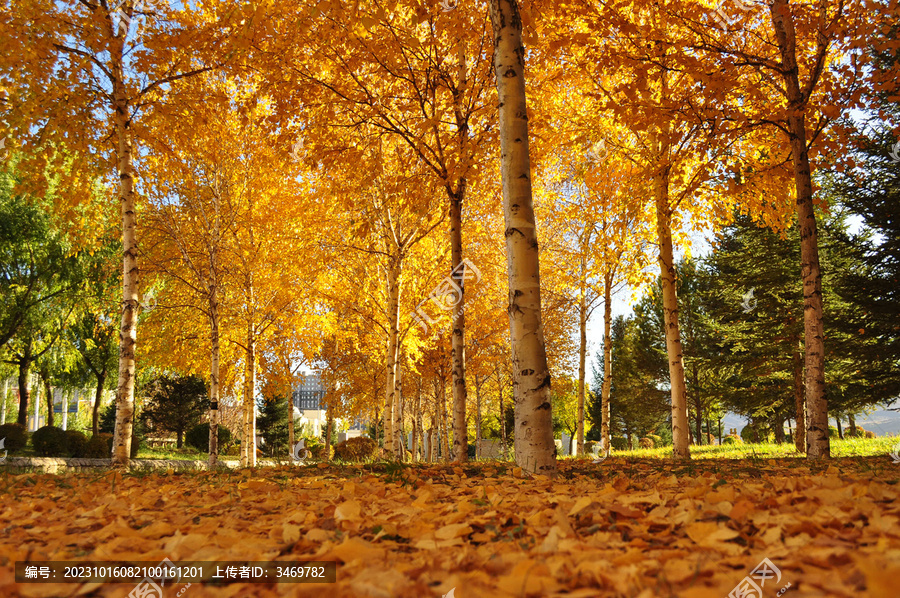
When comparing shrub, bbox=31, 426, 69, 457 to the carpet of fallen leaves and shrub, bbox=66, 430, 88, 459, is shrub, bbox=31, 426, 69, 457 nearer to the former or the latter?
shrub, bbox=66, 430, 88, 459

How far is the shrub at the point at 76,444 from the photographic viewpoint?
52.6 ft

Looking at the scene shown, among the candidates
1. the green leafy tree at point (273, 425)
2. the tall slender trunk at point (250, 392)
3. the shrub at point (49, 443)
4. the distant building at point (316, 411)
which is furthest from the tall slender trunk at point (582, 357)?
the green leafy tree at point (273, 425)

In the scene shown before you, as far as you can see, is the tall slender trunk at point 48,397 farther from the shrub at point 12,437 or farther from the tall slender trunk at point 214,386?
the tall slender trunk at point 214,386

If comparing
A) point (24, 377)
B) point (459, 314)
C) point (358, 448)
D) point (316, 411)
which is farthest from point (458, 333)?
point (316, 411)

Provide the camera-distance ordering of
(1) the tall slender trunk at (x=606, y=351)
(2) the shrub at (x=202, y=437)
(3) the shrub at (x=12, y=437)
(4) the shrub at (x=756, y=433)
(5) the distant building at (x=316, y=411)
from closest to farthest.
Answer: (1) the tall slender trunk at (x=606, y=351) < (3) the shrub at (x=12, y=437) < (5) the distant building at (x=316, y=411) < (4) the shrub at (x=756, y=433) < (2) the shrub at (x=202, y=437)

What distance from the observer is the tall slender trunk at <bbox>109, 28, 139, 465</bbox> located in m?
6.55

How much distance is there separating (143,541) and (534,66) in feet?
25.0

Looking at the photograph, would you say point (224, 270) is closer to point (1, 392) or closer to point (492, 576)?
point (492, 576)

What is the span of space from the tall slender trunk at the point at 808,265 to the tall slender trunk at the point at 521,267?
3.61 metres

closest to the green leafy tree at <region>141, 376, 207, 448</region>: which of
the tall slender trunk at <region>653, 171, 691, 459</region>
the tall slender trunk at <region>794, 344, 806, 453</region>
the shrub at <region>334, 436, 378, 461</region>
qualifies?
the shrub at <region>334, 436, 378, 461</region>

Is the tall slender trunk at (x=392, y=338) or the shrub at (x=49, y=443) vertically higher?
the tall slender trunk at (x=392, y=338)

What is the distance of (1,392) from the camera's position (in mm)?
37656

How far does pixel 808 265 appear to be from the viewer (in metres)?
5.91

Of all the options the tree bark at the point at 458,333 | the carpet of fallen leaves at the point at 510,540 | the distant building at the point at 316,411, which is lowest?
the distant building at the point at 316,411
